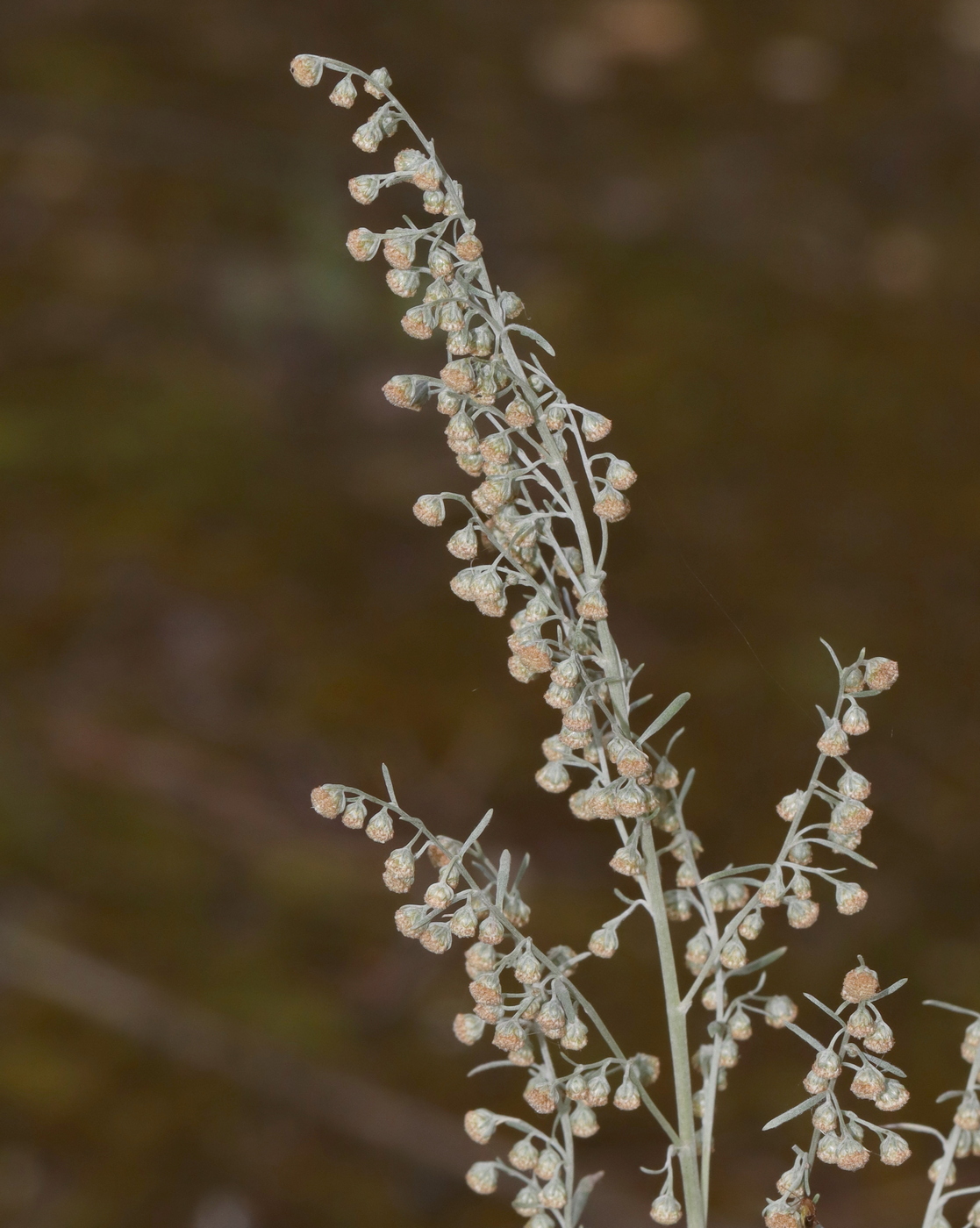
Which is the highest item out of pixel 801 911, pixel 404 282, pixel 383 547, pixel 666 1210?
pixel 383 547

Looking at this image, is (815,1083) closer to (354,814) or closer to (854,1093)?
(854,1093)

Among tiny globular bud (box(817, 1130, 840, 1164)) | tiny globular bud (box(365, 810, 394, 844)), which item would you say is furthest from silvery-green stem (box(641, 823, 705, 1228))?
tiny globular bud (box(365, 810, 394, 844))

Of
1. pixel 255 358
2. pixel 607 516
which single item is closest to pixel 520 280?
pixel 255 358

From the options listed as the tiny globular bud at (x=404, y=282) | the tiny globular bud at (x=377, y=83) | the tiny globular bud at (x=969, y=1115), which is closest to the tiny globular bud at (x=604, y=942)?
the tiny globular bud at (x=969, y=1115)

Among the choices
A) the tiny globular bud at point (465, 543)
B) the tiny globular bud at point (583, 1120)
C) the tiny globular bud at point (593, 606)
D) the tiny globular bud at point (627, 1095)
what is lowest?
the tiny globular bud at point (583, 1120)

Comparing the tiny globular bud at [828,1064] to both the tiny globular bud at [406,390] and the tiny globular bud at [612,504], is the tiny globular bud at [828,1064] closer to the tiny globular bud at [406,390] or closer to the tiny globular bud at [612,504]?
the tiny globular bud at [612,504]

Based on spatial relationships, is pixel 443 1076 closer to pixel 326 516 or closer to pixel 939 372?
pixel 326 516

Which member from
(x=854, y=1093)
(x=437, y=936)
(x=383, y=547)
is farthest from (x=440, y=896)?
(x=383, y=547)
